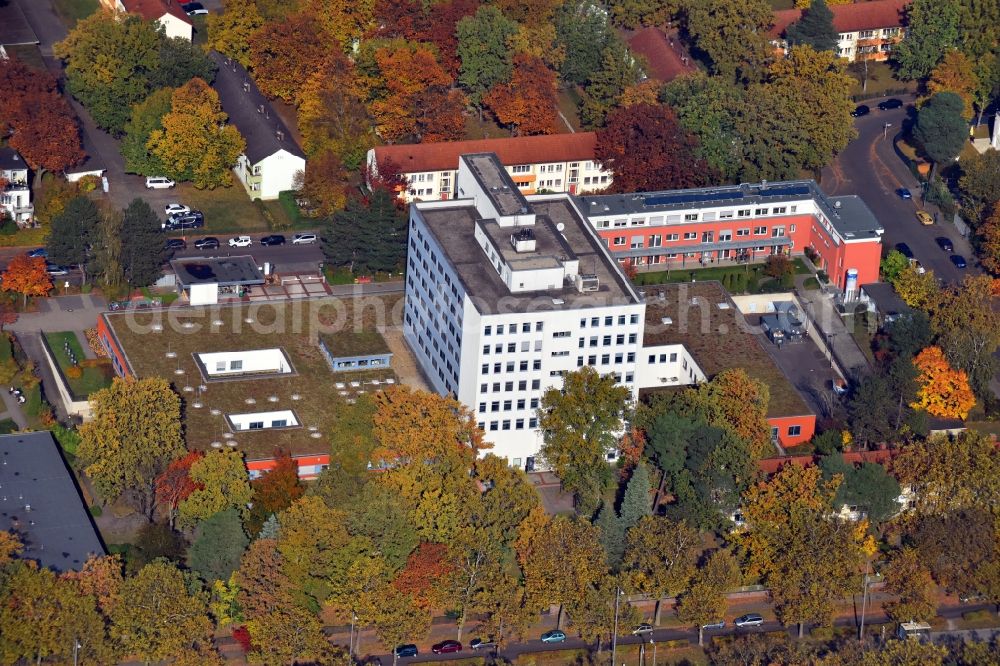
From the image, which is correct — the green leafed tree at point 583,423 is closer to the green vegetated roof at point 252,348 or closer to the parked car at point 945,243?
the green vegetated roof at point 252,348

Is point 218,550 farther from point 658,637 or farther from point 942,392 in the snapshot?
point 942,392

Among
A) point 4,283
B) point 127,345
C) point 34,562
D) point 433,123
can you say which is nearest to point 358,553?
point 34,562

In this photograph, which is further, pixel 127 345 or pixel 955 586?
pixel 127 345

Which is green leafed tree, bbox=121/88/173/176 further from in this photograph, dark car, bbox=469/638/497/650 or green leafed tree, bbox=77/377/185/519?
dark car, bbox=469/638/497/650

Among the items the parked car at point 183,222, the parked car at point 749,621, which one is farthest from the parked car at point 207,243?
the parked car at point 749,621

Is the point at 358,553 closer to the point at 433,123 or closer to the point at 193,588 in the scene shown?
the point at 193,588

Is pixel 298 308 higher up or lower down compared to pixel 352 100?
lower down
